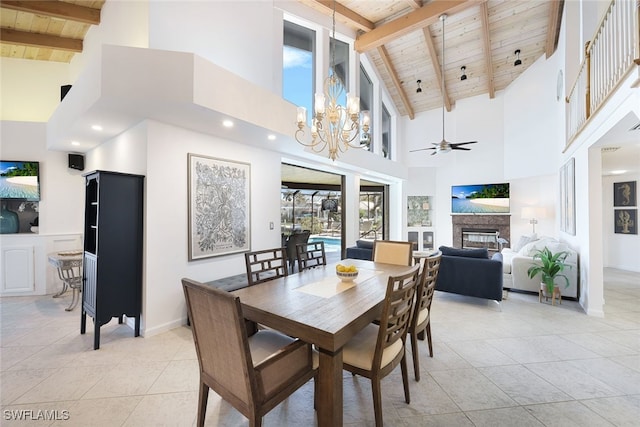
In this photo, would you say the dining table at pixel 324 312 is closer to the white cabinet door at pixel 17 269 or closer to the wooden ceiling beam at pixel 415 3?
the white cabinet door at pixel 17 269

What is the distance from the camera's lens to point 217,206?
3.79 m

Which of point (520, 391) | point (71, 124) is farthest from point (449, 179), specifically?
point (71, 124)

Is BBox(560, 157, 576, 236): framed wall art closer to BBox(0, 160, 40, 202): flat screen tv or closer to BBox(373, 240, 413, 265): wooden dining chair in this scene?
BBox(373, 240, 413, 265): wooden dining chair

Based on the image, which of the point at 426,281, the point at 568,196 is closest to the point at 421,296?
the point at 426,281

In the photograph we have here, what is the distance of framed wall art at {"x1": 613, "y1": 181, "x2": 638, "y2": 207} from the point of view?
6352mm

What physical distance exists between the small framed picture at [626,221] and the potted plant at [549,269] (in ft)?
12.8

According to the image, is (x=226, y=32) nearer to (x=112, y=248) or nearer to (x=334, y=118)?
(x=334, y=118)

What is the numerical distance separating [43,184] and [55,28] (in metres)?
2.57

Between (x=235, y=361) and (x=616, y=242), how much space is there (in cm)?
912

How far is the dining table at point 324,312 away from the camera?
1521 mm

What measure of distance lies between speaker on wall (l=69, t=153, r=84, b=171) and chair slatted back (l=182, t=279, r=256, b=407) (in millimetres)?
4743

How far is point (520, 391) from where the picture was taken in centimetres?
216

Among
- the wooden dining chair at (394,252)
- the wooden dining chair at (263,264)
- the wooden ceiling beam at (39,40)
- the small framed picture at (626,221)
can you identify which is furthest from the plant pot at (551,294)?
the wooden ceiling beam at (39,40)

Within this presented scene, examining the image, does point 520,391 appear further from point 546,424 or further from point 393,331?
point 393,331
